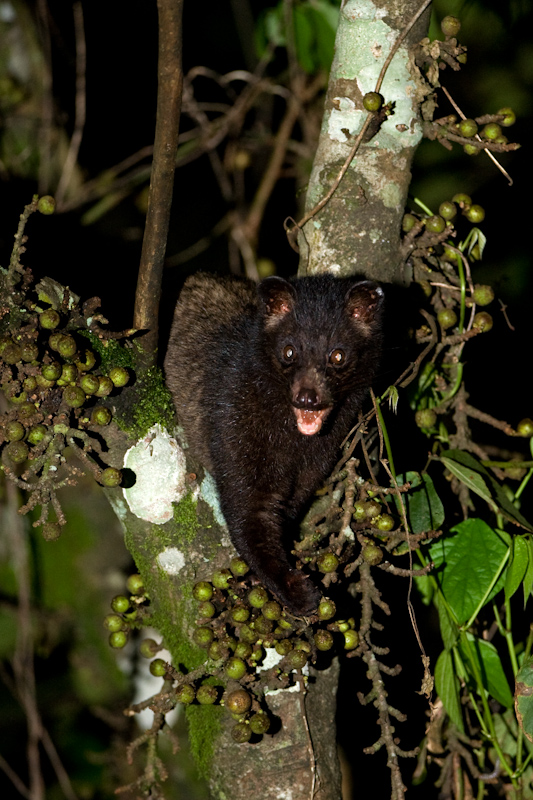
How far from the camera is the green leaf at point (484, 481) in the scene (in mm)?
3043

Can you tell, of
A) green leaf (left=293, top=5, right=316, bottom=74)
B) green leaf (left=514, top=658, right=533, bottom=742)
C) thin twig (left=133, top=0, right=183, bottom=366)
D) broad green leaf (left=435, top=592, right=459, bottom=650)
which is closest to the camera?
thin twig (left=133, top=0, right=183, bottom=366)

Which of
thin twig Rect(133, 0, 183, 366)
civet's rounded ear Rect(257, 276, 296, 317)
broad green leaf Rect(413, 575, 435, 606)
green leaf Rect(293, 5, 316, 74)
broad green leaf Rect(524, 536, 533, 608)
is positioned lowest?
broad green leaf Rect(413, 575, 435, 606)

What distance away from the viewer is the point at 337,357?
3395 mm

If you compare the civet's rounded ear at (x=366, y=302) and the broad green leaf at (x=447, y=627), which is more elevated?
the civet's rounded ear at (x=366, y=302)

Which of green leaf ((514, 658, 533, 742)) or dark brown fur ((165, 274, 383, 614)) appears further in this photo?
dark brown fur ((165, 274, 383, 614))

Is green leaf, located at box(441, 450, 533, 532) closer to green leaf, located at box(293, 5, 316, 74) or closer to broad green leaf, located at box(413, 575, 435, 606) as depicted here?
broad green leaf, located at box(413, 575, 435, 606)

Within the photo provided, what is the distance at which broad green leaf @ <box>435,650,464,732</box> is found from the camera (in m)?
3.12

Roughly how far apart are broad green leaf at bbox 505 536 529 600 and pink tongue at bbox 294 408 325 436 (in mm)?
871

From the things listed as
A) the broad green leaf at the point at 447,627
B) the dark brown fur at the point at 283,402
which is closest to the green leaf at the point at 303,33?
the dark brown fur at the point at 283,402

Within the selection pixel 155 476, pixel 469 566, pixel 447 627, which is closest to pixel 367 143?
pixel 155 476

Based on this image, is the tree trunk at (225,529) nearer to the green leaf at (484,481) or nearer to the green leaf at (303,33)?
the green leaf at (484,481)

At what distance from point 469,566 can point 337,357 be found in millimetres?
987

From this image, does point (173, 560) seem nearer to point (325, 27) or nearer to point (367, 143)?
point (367, 143)

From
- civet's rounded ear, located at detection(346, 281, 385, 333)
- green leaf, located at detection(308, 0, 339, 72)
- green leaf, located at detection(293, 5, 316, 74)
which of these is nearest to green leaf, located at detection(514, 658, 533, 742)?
civet's rounded ear, located at detection(346, 281, 385, 333)
